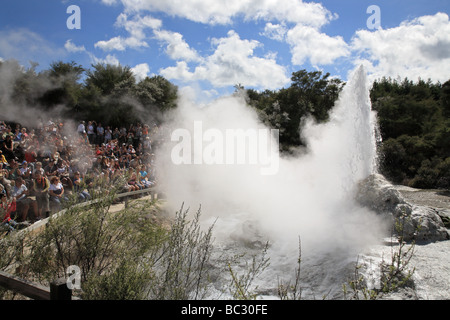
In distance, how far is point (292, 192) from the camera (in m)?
10.9

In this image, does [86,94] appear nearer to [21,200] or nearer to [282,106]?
[21,200]

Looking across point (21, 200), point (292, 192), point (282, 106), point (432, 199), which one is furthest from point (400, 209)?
point (282, 106)

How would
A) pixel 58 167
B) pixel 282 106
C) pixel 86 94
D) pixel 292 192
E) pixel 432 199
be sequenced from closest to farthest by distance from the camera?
pixel 58 167 < pixel 292 192 < pixel 432 199 < pixel 86 94 < pixel 282 106

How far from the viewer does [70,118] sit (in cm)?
1570

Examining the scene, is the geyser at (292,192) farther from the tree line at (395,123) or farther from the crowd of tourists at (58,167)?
the tree line at (395,123)

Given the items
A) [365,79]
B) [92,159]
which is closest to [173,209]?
[92,159]

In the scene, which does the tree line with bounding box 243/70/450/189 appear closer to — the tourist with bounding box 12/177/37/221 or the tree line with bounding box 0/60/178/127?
the tree line with bounding box 0/60/178/127

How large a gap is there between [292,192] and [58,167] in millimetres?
7499

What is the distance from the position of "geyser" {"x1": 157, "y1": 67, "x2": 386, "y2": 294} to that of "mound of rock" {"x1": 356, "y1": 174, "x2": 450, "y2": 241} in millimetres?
315

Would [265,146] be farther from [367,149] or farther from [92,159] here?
[92,159]

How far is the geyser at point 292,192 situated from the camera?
7.24 m

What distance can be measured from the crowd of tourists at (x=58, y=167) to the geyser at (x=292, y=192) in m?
1.46

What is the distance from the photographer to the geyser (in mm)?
7242
